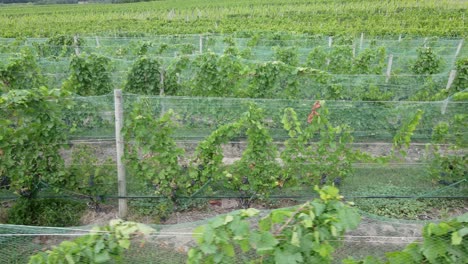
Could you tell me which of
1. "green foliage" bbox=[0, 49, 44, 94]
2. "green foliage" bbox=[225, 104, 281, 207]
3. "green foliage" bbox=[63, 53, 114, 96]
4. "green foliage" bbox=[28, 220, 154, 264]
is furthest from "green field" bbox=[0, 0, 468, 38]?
"green foliage" bbox=[28, 220, 154, 264]

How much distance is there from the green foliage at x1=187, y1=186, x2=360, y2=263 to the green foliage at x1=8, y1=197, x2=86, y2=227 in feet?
10.1

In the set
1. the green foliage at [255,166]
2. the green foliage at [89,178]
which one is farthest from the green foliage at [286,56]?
the green foliage at [89,178]

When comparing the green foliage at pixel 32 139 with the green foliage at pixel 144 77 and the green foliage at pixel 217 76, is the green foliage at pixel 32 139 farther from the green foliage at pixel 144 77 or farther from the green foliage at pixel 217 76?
the green foliage at pixel 217 76

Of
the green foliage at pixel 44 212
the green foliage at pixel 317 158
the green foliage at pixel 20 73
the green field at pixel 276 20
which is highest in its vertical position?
the green field at pixel 276 20

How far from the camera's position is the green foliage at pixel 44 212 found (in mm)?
4902

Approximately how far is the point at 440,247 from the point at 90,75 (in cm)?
662

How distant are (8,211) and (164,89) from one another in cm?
358

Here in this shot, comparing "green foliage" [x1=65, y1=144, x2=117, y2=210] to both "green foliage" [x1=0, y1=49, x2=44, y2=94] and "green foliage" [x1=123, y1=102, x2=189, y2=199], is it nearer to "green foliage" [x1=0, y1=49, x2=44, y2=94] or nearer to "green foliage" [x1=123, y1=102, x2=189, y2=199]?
"green foliage" [x1=123, y1=102, x2=189, y2=199]

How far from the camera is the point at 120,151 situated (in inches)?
199

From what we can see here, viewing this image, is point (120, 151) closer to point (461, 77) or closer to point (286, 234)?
point (286, 234)

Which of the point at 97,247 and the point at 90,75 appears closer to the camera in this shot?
the point at 97,247

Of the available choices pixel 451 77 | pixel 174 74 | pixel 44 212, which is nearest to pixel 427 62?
pixel 451 77

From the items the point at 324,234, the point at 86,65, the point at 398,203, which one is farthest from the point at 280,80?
the point at 324,234

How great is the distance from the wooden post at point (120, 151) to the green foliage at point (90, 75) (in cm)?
253
